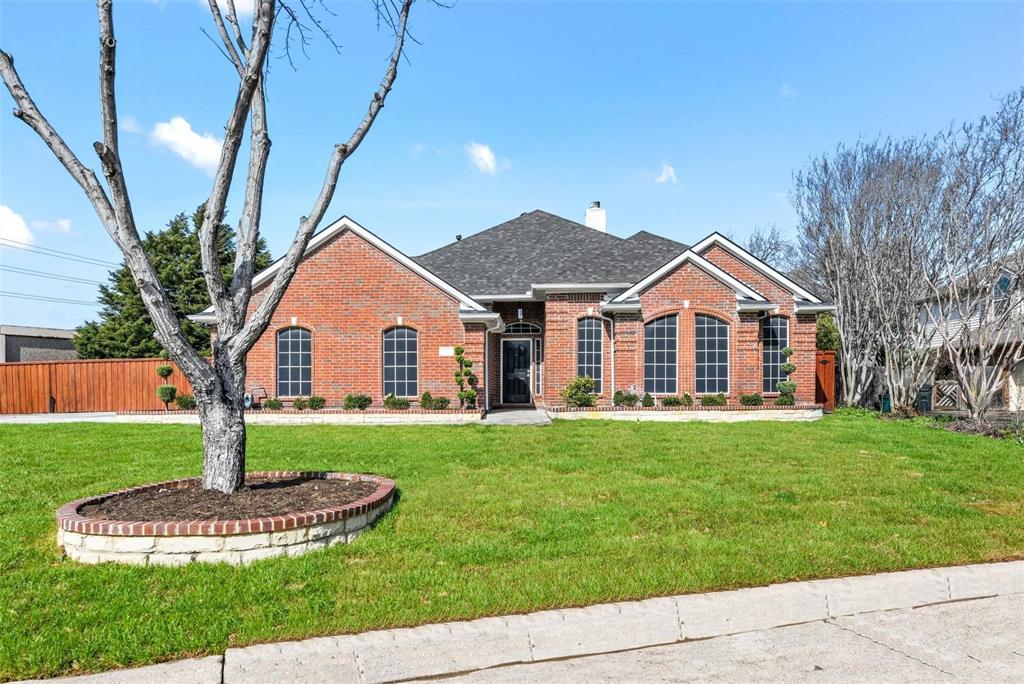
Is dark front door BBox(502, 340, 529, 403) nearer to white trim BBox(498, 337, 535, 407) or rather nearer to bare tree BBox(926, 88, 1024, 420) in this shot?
white trim BBox(498, 337, 535, 407)

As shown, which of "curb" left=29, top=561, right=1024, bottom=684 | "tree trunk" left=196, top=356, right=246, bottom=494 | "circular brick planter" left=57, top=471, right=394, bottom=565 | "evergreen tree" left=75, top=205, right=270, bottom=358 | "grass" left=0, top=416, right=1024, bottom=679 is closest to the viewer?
"curb" left=29, top=561, right=1024, bottom=684

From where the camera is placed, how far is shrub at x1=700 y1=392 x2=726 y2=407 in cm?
1661

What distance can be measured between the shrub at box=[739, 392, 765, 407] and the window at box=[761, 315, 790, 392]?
3.34 feet

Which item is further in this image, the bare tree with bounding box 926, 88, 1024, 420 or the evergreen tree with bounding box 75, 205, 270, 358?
the evergreen tree with bounding box 75, 205, 270, 358

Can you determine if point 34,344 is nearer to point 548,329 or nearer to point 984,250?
point 548,329

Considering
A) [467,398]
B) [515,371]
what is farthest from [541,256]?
[467,398]

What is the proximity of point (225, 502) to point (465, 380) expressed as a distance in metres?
10.7

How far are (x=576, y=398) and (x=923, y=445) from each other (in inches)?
302

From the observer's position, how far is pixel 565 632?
397cm

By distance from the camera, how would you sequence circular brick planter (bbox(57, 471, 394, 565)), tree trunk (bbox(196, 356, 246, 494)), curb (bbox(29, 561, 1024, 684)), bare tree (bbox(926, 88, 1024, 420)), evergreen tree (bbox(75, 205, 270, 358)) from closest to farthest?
curb (bbox(29, 561, 1024, 684)) < circular brick planter (bbox(57, 471, 394, 565)) < tree trunk (bbox(196, 356, 246, 494)) < bare tree (bbox(926, 88, 1024, 420)) < evergreen tree (bbox(75, 205, 270, 358))

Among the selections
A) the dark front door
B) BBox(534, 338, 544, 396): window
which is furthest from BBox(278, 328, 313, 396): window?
BBox(534, 338, 544, 396): window

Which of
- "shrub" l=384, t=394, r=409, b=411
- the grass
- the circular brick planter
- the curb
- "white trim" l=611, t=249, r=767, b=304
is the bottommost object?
the curb

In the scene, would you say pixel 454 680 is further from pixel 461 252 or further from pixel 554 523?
pixel 461 252

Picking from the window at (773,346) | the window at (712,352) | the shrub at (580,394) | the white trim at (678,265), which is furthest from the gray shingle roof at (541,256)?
the window at (773,346)
